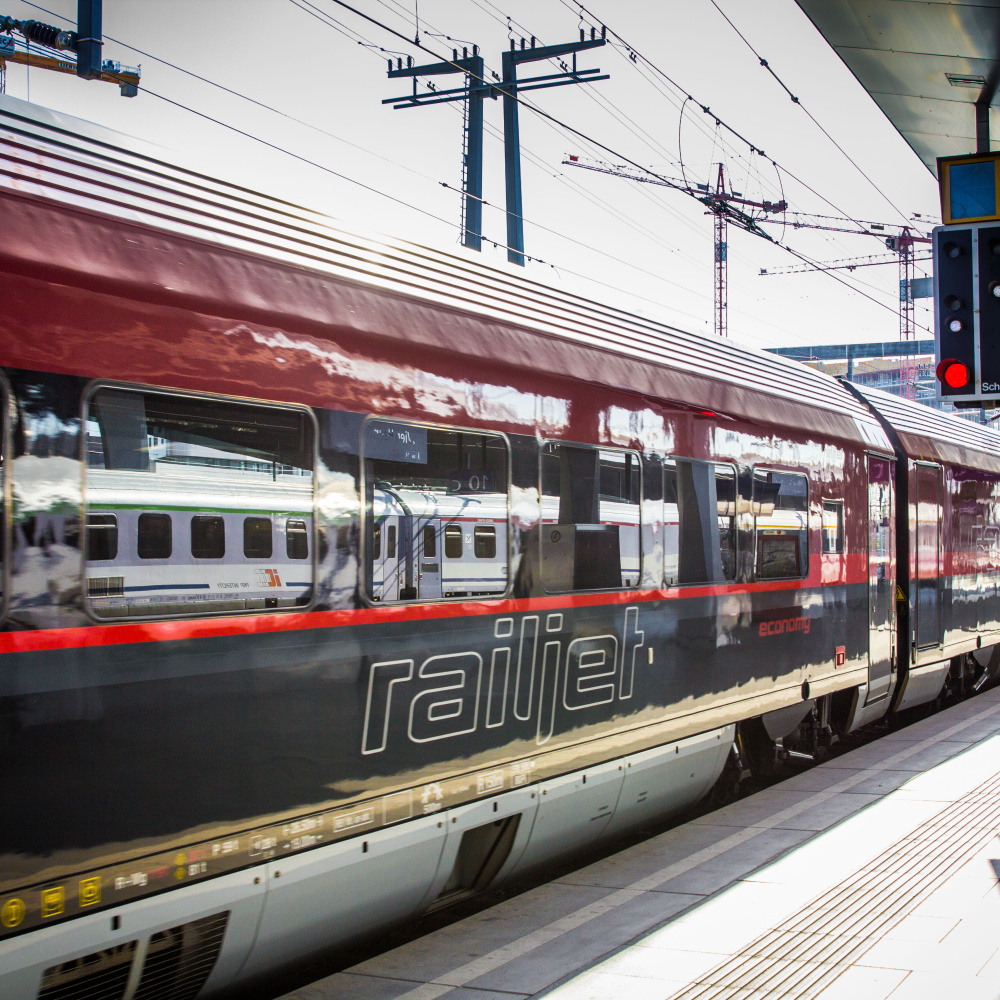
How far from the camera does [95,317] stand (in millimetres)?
3596

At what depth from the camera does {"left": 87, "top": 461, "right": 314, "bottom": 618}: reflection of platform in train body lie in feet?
11.8

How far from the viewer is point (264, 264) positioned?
430 centimetres

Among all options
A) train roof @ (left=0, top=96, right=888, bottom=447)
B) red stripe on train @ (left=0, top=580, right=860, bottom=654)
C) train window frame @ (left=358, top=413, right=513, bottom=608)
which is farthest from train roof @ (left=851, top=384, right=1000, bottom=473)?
train window frame @ (left=358, top=413, right=513, bottom=608)

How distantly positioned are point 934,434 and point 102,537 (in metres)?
10.9

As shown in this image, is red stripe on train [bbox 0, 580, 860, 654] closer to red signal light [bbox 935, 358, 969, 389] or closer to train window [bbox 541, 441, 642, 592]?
train window [bbox 541, 441, 642, 592]

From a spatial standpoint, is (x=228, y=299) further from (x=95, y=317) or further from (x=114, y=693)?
(x=114, y=693)

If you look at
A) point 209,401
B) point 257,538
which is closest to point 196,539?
point 257,538

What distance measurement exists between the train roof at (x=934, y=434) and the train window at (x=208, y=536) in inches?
336

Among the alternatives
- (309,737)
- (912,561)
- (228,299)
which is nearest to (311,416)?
(228,299)

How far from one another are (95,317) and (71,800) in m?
1.58

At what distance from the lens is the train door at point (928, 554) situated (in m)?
11.3

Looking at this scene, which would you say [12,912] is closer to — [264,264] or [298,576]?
[298,576]

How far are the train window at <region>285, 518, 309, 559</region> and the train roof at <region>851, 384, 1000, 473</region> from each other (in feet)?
26.7

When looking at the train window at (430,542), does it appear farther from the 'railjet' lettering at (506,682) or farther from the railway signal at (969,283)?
the railway signal at (969,283)
